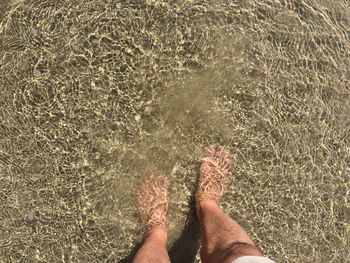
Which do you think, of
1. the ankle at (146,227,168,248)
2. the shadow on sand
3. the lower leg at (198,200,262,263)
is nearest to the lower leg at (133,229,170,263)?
the ankle at (146,227,168,248)

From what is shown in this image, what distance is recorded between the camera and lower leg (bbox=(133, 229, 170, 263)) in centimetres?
306

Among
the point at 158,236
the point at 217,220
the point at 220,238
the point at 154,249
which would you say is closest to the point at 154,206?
the point at 158,236

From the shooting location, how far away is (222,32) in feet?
11.4

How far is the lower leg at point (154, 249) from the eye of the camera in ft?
10.0

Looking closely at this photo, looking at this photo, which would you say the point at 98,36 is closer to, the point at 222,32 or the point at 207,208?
the point at 222,32

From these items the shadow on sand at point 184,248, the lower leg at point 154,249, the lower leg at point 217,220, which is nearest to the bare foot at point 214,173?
the lower leg at point 217,220

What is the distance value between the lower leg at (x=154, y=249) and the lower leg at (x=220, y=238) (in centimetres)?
28

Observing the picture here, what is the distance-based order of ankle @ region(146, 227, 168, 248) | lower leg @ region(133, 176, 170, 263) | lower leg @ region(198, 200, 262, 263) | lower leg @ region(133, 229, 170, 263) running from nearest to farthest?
lower leg @ region(198, 200, 262, 263), lower leg @ region(133, 229, 170, 263), ankle @ region(146, 227, 168, 248), lower leg @ region(133, 176, 170, 263)

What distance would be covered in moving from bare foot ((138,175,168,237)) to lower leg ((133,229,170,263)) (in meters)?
0.08

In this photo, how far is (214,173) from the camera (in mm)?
3463

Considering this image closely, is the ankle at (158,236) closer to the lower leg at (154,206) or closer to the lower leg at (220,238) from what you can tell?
the lower leg at (154,206)

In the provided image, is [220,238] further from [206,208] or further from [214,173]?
[214,173]

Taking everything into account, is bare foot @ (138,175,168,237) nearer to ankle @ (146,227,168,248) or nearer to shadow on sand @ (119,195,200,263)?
ankle @ (146,227,168,248)

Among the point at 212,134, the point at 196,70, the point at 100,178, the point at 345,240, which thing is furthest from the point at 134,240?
the point at 345,240
